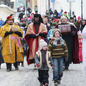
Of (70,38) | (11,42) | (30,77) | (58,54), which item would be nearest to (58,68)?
(58,54)

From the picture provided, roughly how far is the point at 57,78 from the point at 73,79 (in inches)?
44.4

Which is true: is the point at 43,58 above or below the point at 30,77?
above

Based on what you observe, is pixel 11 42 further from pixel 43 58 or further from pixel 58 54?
pixel 43 58

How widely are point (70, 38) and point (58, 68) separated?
3.32 m

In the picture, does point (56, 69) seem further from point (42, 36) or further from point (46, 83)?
point (42, 36)

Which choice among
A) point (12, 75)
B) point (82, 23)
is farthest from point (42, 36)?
point (82, 23)

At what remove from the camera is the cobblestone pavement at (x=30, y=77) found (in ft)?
43.4

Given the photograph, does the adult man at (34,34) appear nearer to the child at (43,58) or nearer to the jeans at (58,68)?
the jeans at (58,68)

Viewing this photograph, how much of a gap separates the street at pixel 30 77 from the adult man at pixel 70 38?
1.21ft

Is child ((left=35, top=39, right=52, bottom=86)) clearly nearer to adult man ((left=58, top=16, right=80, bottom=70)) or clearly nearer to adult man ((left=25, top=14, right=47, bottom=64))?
adult man ((left=58, top=16, right=80, bottom=70))

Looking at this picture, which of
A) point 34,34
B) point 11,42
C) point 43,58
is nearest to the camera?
point 43,58

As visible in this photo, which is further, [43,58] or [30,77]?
[30,77]

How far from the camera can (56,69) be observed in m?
12.9

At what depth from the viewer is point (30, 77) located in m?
14.5
